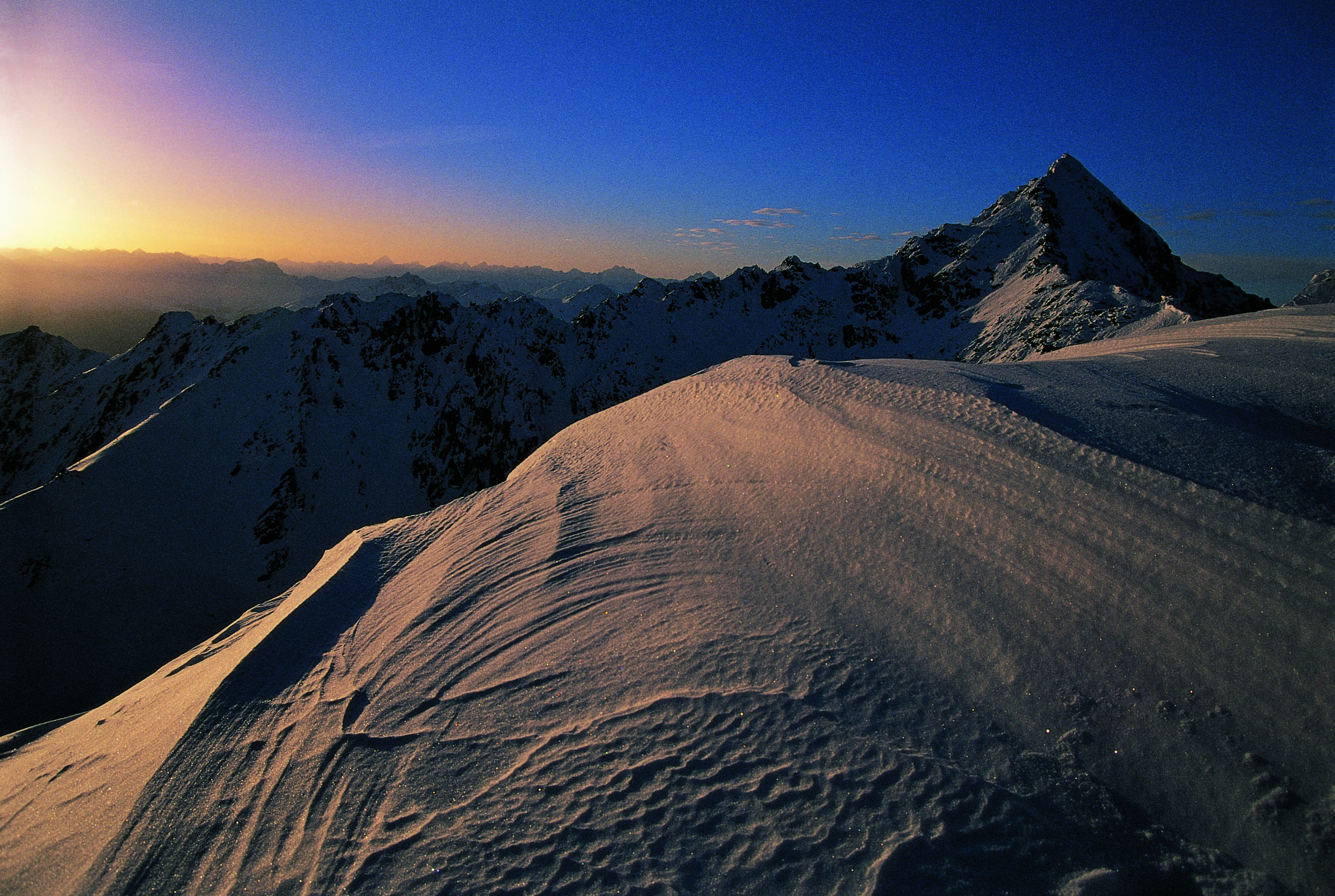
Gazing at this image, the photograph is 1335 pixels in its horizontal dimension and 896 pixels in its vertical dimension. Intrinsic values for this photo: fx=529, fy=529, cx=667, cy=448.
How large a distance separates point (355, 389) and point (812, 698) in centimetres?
6315

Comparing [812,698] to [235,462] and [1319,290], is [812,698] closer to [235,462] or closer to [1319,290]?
[1319,290]

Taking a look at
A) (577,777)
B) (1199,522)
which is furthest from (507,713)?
(1199,522)

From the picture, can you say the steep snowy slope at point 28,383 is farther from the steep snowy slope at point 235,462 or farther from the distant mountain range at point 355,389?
the steep snowy slope at point 235,462

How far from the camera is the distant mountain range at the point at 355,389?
29.3 metres

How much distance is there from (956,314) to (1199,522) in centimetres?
5720

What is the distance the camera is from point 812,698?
3.66m

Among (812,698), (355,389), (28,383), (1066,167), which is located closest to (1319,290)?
(812,698)

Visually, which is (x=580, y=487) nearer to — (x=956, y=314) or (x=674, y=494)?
(x=674, y=494)

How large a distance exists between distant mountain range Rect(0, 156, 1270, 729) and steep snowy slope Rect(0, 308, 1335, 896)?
20496mm

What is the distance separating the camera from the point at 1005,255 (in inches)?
2096

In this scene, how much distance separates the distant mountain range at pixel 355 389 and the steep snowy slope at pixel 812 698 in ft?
67.2

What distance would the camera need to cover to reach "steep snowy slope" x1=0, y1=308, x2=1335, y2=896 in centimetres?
284

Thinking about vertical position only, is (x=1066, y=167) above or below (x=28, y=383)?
above

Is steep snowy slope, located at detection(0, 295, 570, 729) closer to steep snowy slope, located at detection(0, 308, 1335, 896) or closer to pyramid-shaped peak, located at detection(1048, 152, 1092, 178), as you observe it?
steep snowy slope, located at detection(0, 308, 1335, 896)
